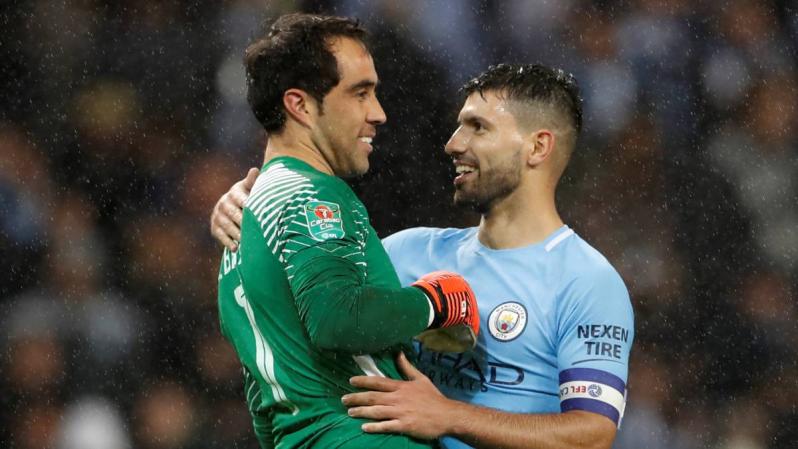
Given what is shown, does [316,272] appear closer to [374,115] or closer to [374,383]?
[374,383]

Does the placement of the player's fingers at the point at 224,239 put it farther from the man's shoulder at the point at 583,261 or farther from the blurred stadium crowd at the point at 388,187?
the blurred stadium crowd at the point at 388,187

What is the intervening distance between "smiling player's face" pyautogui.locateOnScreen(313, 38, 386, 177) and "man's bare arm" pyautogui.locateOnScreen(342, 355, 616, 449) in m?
0.48

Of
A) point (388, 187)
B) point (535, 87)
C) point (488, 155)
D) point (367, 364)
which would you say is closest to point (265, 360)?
point (367, 364)

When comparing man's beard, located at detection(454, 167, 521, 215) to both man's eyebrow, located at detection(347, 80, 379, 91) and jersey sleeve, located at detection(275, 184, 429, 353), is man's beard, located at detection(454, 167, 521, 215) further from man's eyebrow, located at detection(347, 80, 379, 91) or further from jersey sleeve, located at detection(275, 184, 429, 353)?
jersey sleeve, located at detection(275, 184, 429, 353)

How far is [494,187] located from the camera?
2938 mm

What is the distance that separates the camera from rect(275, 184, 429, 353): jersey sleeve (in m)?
1.99

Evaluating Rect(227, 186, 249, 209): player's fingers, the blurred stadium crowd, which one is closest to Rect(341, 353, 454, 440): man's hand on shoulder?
Rect(227, 186, 249, 209): player's fingers

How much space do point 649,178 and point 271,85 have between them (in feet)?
9.89

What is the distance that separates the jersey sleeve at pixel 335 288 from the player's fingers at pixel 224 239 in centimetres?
27

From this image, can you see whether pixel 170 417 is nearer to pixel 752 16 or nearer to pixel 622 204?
pixel 622 204

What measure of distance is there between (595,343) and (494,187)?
59 cm

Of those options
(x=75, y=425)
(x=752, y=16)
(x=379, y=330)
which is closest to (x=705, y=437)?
(x=752, y=16)

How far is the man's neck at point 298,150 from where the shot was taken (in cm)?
233

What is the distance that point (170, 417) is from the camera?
14.7 ft
